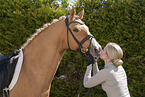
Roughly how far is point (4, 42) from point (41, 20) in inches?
59.8

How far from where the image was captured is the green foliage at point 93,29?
4383mm

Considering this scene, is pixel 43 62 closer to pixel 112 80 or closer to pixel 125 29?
pixel 112 80

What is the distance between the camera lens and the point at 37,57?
2186 millimetres

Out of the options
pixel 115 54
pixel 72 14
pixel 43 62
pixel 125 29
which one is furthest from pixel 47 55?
pixel 125 29

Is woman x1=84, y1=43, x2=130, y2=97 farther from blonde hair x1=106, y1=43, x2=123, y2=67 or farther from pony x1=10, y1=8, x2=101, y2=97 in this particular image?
pony x1=10, y1=8, x2=101, y2=97

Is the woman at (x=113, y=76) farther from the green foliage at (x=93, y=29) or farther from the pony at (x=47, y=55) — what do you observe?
the green foliage at (x=93, y=29)

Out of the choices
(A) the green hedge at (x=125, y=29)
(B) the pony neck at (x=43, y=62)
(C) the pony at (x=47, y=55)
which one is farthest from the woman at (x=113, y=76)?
(A) the green hedge at (x=125, y=29)

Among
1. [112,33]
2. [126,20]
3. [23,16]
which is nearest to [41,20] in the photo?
A: [23,16]

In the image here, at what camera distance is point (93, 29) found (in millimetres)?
4574

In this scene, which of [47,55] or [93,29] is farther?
[93,29]

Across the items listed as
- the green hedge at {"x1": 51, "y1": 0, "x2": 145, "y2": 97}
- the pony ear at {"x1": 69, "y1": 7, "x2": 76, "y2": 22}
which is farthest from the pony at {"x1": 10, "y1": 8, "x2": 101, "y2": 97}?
the green hedge at {"x1": 51, "y1": 0, "x2": 145, "y2": 97}

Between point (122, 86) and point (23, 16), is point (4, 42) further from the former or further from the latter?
point (122, 86)

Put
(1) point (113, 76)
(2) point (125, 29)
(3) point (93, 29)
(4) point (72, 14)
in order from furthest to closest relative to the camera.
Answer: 1. (3) point (93, 29)
2. (2) point (125, 29)
3. (4) point (72, 14)
4. (1) point (113, 76)

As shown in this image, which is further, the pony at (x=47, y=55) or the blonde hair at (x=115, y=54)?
the pony at (x=47, y=55)
